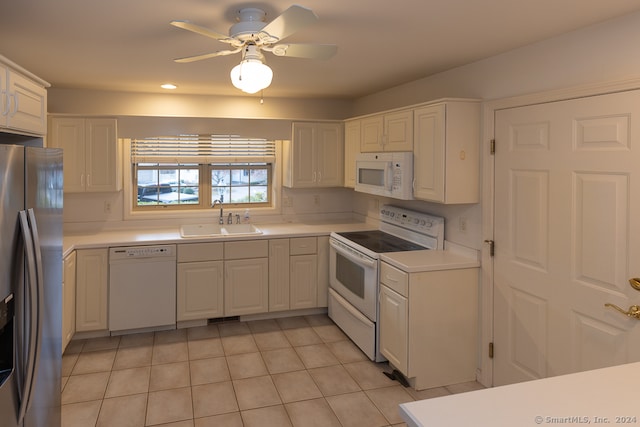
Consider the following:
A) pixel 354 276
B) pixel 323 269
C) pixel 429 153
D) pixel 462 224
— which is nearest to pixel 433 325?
pixel 462 224

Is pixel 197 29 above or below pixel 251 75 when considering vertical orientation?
above

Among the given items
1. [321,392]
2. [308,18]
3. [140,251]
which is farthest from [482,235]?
[140,251]

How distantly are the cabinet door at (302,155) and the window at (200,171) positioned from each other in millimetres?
441

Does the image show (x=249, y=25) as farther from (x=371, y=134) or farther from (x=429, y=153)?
(x=371, y=134)

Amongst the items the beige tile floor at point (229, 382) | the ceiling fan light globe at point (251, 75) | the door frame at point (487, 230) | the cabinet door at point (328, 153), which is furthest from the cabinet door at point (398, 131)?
the beige tile floor at point (229, 382)

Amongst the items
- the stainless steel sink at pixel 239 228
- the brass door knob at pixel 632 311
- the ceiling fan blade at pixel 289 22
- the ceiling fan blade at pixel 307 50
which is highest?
the ceiling fan blade at pixel 307 50

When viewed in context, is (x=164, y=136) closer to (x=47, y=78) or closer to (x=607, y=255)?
(x=47, y=78)

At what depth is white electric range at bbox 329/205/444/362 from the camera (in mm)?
3477

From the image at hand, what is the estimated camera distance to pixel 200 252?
4098mm

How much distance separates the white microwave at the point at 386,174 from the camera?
344 cm

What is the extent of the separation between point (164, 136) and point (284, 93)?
4.17 ft

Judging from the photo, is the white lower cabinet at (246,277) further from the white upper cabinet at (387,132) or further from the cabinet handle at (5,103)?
the cabinet handle at (5,103)

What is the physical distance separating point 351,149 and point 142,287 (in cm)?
237

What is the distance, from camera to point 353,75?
370 cm
